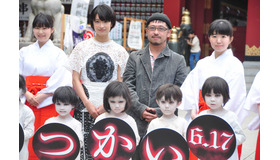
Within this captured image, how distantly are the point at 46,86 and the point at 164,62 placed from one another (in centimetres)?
103

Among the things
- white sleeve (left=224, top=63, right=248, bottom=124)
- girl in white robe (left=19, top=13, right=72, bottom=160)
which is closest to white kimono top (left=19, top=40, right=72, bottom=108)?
girl in white robe (left=19, top=13, right=72, bottom=160)

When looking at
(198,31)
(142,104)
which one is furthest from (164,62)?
(198,31)

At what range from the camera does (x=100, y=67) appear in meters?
2.77

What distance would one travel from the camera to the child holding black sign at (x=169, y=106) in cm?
223

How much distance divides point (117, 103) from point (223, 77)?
706 millimetres

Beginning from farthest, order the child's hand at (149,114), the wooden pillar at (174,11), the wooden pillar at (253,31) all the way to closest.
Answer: the wooden pillar at (174,11) → the wooden pillar at (253,31) → the child's hand at (149,114)

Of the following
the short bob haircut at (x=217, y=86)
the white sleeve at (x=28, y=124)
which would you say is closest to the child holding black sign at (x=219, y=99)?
the short bob haircut at (x=217, y=86)

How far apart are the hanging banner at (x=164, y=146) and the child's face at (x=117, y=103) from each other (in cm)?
24

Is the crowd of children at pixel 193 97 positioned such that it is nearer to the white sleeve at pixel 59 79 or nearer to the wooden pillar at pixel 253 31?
the white sleeve at pixel 59 79

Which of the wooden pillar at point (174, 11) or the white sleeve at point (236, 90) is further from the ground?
the wooden pillar at point (174, 11)

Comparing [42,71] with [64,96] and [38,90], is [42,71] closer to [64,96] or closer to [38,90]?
[38,90]

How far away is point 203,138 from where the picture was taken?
223cm

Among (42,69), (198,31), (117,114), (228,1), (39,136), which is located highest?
(228,1)
